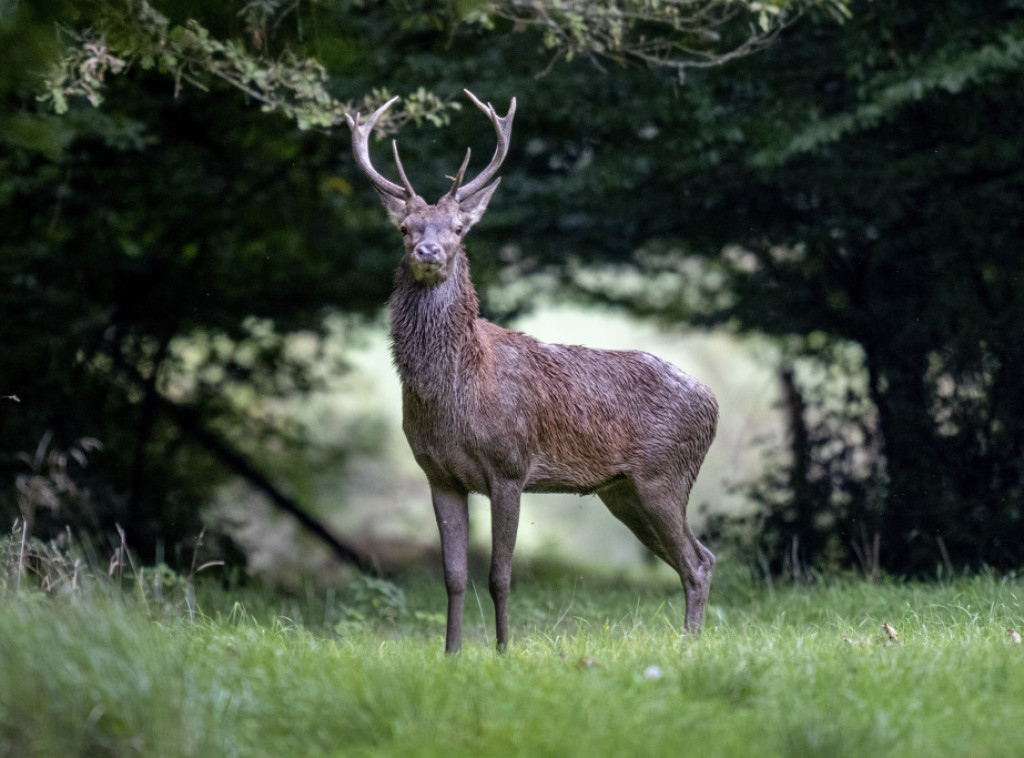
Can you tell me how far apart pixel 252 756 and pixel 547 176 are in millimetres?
7212

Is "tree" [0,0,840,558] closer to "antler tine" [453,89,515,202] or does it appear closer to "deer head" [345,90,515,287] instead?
"antler tine" [453,89,515,202]

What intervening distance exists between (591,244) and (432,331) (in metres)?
5.07

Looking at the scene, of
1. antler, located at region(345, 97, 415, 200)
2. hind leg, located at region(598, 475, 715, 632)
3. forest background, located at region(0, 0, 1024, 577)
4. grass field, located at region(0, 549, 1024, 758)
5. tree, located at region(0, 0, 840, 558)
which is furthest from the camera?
tree, located at region(0, 0, 840, 558)

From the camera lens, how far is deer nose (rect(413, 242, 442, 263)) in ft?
19.1

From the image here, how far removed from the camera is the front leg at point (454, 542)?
5.94 m

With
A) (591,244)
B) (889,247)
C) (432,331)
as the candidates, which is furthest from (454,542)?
(591,244)

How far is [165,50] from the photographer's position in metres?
6.65

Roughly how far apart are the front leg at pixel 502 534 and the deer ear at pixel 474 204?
1275 millimetres

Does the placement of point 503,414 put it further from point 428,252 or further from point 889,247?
point 889,247

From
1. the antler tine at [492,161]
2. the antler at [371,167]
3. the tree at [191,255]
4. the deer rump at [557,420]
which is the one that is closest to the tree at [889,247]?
the tree at [191,255]

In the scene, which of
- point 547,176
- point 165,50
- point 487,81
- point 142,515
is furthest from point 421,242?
point 142,515

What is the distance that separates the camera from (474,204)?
20.5 ft

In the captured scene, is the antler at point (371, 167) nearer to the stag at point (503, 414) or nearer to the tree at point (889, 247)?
the stag at point (503, 414)

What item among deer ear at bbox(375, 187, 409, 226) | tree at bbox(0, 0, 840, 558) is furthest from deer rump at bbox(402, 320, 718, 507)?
tree at bbox(0, 0, 840, 558)
